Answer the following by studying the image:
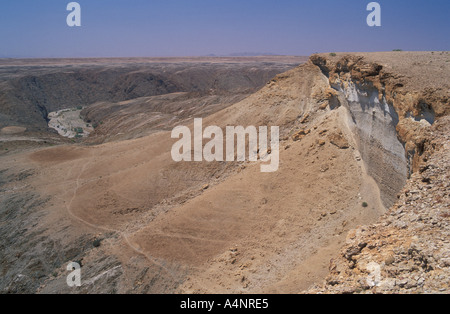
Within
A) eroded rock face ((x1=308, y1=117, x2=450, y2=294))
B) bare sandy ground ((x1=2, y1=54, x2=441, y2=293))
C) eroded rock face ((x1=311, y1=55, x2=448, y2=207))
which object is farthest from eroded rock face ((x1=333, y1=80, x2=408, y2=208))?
eroded rock face ((x1=308, y1=117, x2=450, y2=294))

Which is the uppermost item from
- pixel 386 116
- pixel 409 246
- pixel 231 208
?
pixel 386 116

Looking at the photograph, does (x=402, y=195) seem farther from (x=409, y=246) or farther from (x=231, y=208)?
(x=231, y=208)

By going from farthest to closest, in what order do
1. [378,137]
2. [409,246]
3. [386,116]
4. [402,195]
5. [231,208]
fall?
[231,208] → [378,137] → [386,116] → [402,195] → [409,246]

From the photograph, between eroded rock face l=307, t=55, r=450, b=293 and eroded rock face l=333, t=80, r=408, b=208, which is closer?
eroded rock face l=307, t=55, r=450, b=293

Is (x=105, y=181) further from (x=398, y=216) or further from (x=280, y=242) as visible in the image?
(x=398, y=216)

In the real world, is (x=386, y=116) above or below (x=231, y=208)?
above

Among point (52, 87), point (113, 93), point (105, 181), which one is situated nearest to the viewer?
point (105, 181)

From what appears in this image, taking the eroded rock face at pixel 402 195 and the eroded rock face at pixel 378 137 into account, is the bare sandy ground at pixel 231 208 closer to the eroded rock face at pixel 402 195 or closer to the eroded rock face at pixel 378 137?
the eroded rock face at pixel 378 137

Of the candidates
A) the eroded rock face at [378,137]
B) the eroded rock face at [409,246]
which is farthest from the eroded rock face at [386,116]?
the eroded rock face at [409,246]

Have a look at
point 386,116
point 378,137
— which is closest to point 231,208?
point 378,137

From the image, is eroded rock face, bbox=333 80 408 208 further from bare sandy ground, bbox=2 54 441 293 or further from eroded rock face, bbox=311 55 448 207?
bare sandy ground, bbox=2 54 441 293

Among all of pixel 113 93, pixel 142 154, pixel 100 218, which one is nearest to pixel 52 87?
pixel 113 93
